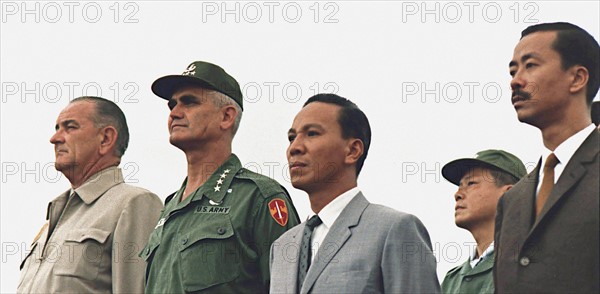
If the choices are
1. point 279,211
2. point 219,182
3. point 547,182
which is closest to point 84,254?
point 219,182

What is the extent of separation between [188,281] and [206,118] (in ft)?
3.75

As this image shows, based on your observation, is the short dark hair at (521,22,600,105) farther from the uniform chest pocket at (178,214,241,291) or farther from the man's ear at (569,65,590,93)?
the uniform chest pocket at (178,214,241,291)

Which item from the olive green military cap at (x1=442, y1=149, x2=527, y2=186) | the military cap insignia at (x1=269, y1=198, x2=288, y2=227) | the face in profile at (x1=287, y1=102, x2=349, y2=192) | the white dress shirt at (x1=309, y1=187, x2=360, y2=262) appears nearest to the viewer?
the white dress shirt at (x1=309, y1=187, x2=360, y2=262)

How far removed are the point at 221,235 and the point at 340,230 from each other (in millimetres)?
856

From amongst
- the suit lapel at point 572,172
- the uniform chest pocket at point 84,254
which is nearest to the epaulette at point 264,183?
the uniform chest pocket at point 84,254

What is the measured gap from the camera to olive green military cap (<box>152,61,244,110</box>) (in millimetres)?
7559

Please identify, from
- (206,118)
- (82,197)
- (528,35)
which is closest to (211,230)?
(206,118)

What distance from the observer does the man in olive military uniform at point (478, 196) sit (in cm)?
820

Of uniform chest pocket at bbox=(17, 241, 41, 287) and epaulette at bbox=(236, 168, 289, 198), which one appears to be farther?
uniform chest pocket at bbox=(17, 241, 41, 287)

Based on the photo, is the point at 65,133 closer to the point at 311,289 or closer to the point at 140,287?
the point at 140,287

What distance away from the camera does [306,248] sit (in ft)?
21.3

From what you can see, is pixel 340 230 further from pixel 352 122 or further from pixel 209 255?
pixel 209 255

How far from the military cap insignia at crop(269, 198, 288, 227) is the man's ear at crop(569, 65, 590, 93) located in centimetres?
212

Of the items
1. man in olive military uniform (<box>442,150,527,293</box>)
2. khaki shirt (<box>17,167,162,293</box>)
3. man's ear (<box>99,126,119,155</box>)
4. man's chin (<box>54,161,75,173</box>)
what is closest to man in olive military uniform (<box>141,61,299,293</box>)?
khaki shirt (<box>17,167,162,293</box>)
